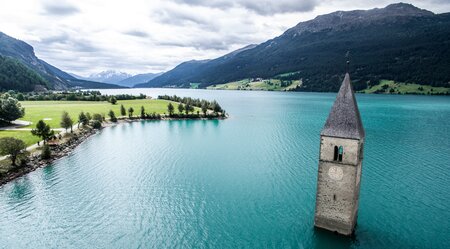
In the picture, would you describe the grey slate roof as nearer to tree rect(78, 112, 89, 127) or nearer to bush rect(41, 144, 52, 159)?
bush rect(41, 144, 52, 159)

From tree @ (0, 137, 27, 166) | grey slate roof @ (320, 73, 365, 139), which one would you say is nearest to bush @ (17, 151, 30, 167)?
tree @ (0, 137, 27, 166)

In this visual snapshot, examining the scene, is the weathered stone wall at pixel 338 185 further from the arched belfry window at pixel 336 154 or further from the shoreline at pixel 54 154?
the shoreline at pixel 54 154

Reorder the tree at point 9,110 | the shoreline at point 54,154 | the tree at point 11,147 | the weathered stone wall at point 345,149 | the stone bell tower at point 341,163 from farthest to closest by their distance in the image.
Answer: the tree at point 9,110, the tree at point 11,147, the shoreline at point 54,154, the stone bell tower at point 341,163, the weathered stone wall at point 345,149

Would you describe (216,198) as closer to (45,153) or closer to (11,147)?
(11,147)

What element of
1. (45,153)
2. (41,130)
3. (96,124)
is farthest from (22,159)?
(96,124)

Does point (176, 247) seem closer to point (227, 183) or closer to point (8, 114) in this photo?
point (227, 183)

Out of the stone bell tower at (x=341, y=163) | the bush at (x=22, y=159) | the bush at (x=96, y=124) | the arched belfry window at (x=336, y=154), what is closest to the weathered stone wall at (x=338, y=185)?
the stone bell tower at (x=341, y=163)
